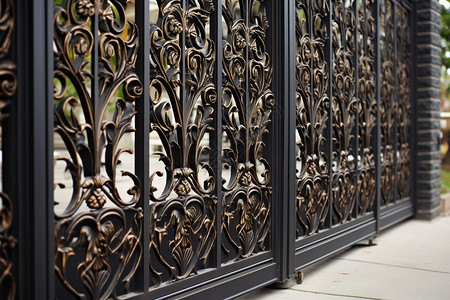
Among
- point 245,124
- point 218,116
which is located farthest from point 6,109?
point 245,124

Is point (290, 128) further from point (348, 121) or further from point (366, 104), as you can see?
point (366, 104)

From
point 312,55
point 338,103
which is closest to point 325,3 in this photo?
point 312,55

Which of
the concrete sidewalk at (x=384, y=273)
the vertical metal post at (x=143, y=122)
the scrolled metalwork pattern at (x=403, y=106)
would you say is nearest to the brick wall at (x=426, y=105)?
the scrolled metalwork pattern at (x=403, y=106)

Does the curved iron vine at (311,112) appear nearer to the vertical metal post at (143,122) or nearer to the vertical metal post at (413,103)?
the vertical metal post at (143,122)

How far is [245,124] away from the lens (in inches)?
127

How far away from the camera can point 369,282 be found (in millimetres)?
3812

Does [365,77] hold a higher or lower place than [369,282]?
higher

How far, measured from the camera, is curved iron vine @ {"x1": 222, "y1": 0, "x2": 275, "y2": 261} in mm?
3107

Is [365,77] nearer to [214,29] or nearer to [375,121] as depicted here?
[375,121]

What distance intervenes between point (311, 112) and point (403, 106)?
295 cm

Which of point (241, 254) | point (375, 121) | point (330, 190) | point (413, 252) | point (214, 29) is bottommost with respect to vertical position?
point (413, 252)

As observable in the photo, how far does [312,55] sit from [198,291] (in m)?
2.09

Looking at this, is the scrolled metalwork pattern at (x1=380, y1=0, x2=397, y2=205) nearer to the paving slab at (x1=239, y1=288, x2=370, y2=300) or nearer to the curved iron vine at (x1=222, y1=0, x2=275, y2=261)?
the paving slab at (x1=239, y1=288, x2=370, y2=300)

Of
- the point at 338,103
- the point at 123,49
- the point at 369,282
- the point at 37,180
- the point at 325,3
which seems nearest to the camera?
the point at 37,180
